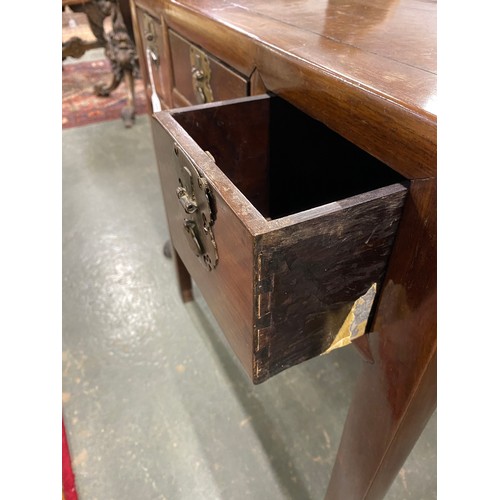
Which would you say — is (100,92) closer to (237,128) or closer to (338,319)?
(237,128)

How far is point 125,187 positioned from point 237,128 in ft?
4.42

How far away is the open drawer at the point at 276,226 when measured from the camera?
398 mm

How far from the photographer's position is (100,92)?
9.00 feet

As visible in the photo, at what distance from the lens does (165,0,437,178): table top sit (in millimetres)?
405

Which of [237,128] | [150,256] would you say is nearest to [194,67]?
[237,128]

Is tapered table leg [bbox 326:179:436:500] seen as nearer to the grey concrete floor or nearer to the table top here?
the table top

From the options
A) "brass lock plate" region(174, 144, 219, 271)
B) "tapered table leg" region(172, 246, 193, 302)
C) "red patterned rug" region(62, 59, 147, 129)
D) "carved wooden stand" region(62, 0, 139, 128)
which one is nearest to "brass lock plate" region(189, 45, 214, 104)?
"brass lock plate" region(174, 144, 219, 271)

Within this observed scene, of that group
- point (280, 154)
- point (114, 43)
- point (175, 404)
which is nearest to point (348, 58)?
point (280, 154)

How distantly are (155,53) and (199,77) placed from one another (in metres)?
0.32

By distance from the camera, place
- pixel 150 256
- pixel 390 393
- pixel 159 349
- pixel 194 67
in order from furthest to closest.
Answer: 1. pixel 150 256
2. pixel 159 349
3. pixel 194 67
4. pixel 390 393

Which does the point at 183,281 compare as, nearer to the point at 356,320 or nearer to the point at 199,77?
the point at 199,77

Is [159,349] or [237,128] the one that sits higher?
[237,128]

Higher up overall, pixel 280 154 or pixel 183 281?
pixel 280 154

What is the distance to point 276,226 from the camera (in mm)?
370
